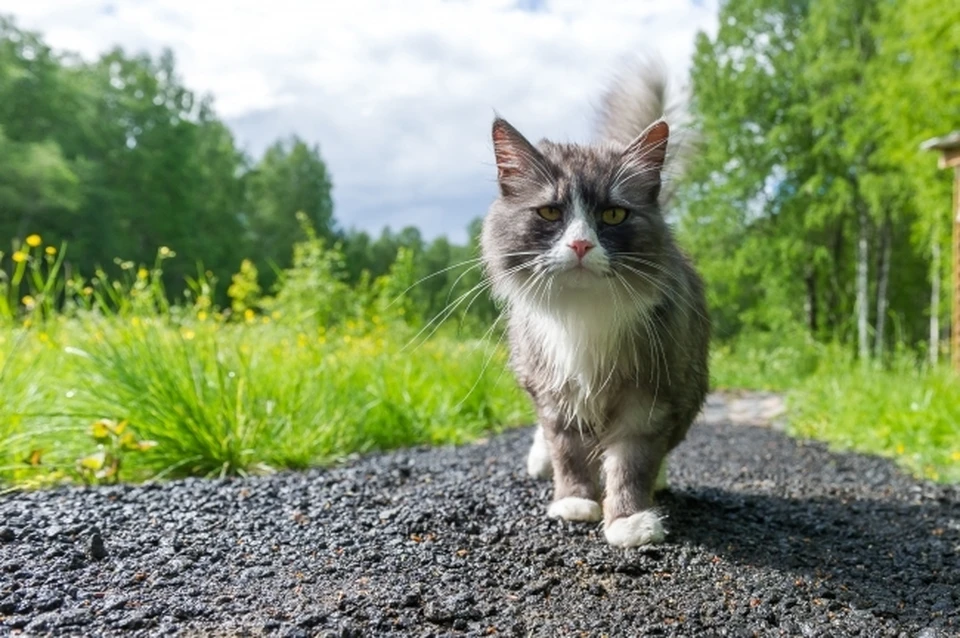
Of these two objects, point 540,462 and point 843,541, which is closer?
point 843,541

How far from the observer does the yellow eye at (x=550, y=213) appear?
8.33 ft

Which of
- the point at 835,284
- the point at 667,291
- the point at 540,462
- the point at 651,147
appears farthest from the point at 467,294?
the point at 835,284

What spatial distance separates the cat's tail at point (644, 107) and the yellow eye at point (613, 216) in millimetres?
952

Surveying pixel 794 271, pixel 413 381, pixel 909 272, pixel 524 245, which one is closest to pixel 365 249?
pixel 794 271

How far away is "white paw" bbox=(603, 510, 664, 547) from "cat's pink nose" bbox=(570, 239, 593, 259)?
0.93 metres

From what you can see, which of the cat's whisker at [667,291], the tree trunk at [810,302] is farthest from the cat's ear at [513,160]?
the tree trunk at [810,302]

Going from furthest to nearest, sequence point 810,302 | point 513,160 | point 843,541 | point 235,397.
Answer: point 810,302
point 235,397
point 843,541
point 513,160

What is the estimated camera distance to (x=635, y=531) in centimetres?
259

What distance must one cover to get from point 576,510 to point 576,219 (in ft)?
3.52

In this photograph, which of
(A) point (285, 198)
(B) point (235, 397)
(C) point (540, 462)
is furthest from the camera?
(A) point (285, 198)

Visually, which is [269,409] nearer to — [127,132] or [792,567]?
[792,567]

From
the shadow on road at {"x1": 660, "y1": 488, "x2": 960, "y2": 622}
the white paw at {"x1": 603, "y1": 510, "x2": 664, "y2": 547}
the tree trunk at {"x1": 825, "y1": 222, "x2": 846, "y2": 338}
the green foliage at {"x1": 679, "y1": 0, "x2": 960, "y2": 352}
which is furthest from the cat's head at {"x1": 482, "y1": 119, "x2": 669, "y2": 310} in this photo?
the tree trunk at {"x1": 825, "y1": 222, "x2": 846, "y2": 338}

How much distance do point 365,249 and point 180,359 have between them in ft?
69.4

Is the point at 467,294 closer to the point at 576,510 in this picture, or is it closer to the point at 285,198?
the point at 576,510
